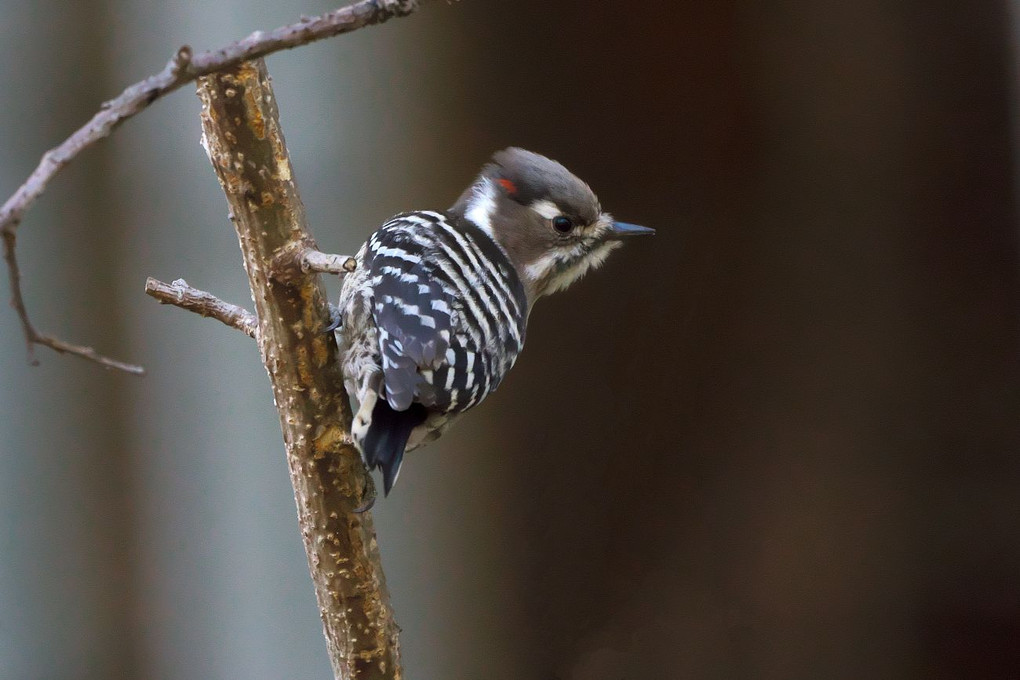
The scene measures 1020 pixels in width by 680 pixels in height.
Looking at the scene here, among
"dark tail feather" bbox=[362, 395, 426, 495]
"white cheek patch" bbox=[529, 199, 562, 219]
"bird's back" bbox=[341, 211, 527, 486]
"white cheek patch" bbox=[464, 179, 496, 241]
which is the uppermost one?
"white cheek patch" bbox=[464, 179, 496, 241]

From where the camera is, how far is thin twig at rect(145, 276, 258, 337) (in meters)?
1.40

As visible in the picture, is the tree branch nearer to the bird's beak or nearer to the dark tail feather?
the dark tail feather

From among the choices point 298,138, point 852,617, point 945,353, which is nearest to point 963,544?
point 852,617

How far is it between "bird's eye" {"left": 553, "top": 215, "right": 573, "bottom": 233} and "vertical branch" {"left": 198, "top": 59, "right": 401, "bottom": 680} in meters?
0.67

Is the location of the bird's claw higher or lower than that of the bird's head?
lower

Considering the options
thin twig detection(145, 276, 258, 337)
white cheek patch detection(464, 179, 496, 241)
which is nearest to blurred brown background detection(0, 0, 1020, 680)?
white cheek patch detection(464, 179, 496, 241)

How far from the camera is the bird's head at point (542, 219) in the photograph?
183cm

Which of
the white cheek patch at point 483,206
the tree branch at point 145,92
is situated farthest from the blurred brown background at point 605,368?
the tree branch at point 145,92

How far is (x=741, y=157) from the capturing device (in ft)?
8.66

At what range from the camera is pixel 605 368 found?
107 inches

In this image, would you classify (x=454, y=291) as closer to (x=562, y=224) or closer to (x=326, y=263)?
(x=326, y=263)

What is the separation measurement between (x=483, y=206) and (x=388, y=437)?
776mm

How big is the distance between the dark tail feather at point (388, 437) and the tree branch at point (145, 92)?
1.58ft

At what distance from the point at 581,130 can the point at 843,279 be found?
2.81 ft
